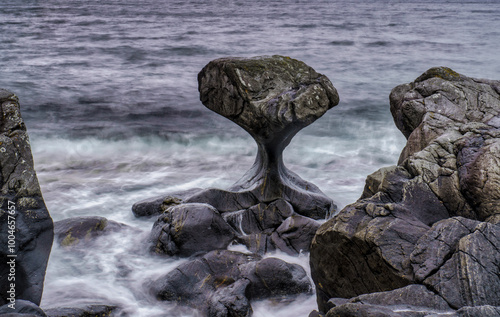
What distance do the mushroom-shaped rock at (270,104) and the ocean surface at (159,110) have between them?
1186mm

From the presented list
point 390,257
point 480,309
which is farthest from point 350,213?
point 480,309

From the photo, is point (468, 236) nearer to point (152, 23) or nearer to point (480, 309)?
point (480, 309)

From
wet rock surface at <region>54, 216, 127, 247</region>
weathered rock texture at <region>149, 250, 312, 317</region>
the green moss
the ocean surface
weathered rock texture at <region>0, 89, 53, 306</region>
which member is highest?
the green moss

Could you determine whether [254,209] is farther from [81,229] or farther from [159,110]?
[159,110]

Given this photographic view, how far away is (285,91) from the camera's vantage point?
237 inches

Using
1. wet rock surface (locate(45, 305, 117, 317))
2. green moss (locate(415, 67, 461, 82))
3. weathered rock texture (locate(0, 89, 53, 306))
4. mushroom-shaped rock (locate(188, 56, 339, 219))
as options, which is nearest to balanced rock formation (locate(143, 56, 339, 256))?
mushroom-shaped rock (locate(188, 56, 339, 219))

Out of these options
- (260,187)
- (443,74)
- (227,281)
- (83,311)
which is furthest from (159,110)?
(83,311)

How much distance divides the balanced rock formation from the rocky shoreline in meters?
0.02

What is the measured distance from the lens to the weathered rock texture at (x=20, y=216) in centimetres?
388

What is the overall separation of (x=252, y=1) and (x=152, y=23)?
21527mm

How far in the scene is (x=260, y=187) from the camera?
21.7 feet

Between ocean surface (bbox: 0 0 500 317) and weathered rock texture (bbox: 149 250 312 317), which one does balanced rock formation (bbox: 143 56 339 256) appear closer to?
ocean surface (bbox: 0 0 500 317)

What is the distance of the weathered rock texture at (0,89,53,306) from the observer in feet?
12.7

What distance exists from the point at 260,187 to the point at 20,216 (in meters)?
3.27
